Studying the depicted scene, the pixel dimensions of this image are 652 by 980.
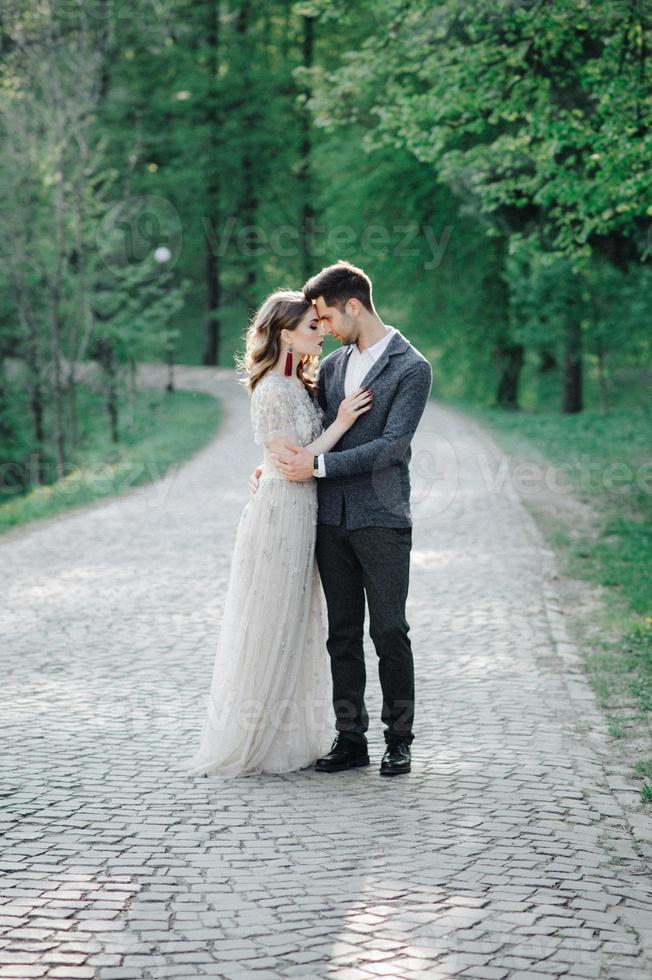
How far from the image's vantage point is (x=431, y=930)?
3.71 metres

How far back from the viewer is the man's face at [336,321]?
5.41 metres

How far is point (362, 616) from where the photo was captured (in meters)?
5.67

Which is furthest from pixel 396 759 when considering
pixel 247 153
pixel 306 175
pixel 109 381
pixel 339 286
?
pixel 306 175

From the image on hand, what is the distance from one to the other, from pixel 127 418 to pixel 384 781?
25078mm

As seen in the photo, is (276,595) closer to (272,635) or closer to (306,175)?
(272,635)

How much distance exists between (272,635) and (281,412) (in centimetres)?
103

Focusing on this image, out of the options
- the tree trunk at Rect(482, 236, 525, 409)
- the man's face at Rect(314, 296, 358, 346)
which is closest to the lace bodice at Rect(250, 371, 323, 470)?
the man's face at Rect(314, 296, 358, 346)

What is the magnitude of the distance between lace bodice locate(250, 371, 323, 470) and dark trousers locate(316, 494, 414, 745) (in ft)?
1.54

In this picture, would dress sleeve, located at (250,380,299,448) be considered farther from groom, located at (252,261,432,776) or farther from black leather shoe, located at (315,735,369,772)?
black leather shoe, located at (315,735,369,772)

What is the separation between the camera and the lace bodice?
5477 millimetres

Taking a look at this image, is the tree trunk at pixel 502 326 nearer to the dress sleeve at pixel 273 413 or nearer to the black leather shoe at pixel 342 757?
the dress sleeve at pixel 273 413

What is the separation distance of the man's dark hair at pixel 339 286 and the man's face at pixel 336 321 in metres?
0.02

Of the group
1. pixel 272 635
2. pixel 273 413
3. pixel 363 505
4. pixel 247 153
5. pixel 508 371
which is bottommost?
pixel 508 371

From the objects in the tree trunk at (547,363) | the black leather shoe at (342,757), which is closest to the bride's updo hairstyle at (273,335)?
the black leather shoe at (342,757)
